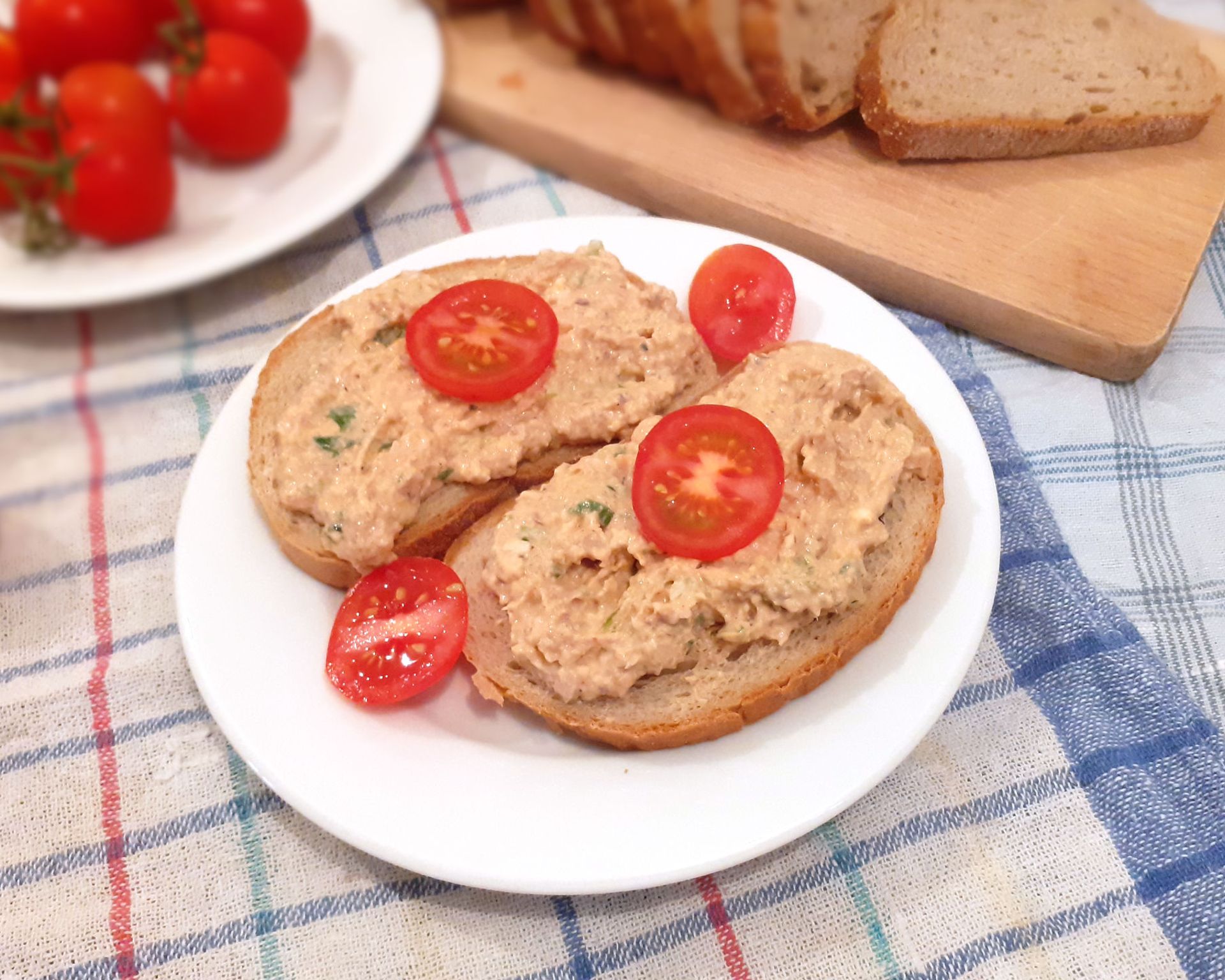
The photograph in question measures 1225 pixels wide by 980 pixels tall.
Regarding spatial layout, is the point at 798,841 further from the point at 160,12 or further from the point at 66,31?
the point at 160,12

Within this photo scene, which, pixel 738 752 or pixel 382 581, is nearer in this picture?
pixel 738 752

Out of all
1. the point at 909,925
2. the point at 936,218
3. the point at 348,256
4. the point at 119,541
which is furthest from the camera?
the point at 348,256

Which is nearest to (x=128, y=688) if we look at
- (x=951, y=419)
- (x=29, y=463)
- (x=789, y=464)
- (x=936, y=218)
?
(x=789, y=464)

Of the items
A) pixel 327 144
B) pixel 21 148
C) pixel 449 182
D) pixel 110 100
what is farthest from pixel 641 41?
pixel 21 148

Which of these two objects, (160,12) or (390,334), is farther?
(160,12)

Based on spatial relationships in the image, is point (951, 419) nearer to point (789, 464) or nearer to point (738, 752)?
point (789, 464)

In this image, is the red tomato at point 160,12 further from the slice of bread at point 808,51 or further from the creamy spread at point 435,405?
the slice of bread at point 808,51
